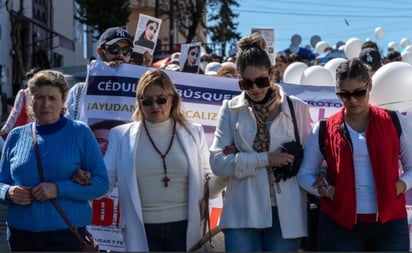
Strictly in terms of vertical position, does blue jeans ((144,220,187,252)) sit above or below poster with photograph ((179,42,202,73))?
below

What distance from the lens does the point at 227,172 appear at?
13.5ft

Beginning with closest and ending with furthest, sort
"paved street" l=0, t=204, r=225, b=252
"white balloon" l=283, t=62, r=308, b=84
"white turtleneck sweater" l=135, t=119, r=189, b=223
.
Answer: "white turtleneck sweater" l=135, t=119, r=189, b=223 → "paved street" l=0, t=204, r=225, b=252 → "white balloon" l=283, t=62, r=308, b=84

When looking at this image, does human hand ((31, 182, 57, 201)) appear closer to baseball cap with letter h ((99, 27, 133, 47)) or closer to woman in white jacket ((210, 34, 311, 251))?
woman in white jacket ((210, 34, 311, 251))

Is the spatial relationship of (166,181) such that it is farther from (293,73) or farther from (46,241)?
(293,73)

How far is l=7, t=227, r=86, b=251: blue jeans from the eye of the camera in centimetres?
395

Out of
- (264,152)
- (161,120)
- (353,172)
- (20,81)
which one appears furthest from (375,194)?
(20,81)

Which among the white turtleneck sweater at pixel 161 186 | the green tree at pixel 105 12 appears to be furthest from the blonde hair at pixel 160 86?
the green tree at pixel 105 12

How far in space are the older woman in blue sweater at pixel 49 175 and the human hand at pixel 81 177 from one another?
21 millimetres

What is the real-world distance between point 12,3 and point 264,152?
31.3 metres

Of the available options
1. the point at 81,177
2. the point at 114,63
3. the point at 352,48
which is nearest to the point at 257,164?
the point at 81,177

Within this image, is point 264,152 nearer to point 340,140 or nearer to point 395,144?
point 340,140

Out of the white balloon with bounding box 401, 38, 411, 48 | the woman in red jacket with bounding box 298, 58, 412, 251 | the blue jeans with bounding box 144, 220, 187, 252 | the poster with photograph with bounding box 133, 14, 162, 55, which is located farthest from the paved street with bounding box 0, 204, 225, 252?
the white balloon with bounding box 401, 38, 411, 48

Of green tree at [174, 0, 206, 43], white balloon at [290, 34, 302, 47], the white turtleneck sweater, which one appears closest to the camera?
the white turtleneck sweater

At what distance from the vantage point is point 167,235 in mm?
4219
